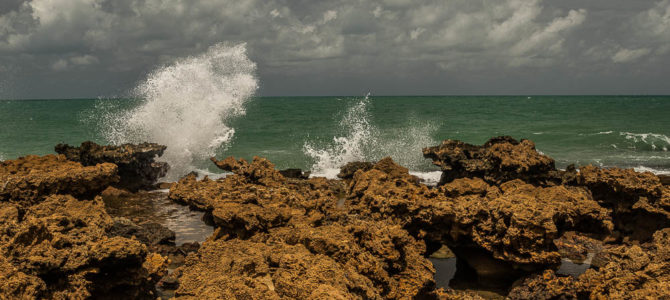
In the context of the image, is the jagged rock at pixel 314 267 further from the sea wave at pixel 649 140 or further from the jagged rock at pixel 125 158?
the sea wave at pixel 649 140

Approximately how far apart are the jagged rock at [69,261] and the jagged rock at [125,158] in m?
7.14

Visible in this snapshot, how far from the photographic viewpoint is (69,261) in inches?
134

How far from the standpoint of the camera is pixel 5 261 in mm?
3166

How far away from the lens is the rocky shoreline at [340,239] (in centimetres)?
350

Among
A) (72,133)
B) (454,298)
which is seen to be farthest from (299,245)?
(72,133)

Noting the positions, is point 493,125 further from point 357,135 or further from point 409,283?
point 409,283

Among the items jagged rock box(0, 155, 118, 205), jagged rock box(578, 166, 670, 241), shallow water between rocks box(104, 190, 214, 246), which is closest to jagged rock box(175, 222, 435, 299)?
jagged rock box(0, 155, 118, 205)

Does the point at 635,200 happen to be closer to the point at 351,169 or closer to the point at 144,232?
the point at 351,169

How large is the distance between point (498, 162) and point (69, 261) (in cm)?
811

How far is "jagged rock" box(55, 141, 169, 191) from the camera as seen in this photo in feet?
35.5

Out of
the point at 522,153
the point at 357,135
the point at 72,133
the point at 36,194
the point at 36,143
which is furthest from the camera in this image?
the point at 72,133

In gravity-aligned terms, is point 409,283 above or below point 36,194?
below

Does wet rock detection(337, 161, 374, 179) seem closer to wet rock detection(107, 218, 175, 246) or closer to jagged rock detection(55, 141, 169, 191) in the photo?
jagged rock detection(55, 141, 169, 191)

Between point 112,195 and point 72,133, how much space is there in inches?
1052
